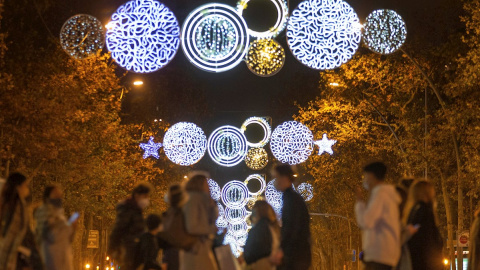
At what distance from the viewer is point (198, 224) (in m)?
11.2

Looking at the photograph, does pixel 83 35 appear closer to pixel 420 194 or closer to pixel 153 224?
pixel 153 224

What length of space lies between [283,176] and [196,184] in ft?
5.79

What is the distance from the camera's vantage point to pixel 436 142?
129ft

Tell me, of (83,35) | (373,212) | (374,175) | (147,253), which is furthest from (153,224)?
(83,35)

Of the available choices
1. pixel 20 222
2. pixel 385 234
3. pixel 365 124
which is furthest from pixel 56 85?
pixel 385 234

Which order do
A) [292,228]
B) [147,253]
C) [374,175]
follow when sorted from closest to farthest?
[374,175] → [292,228] → [147,253]

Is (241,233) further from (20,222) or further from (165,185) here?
(20,222)

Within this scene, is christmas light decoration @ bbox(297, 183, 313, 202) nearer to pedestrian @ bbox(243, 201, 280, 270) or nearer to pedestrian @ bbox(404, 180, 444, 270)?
pedestrian @ bbox(243, 201, 280, 270)

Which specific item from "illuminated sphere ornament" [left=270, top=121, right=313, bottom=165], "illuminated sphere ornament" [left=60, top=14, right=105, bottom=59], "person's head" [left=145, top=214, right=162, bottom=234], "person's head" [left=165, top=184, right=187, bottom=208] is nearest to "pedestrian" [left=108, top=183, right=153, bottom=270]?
"person's head" [left=145, top=214, right=162, bottom=234]

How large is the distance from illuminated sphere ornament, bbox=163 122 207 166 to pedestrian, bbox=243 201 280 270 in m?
19.9

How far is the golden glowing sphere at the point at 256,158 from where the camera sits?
47.0m

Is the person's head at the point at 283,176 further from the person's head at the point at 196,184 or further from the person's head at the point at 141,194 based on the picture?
the person's head at the point at 141,194

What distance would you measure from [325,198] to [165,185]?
37.8 ft

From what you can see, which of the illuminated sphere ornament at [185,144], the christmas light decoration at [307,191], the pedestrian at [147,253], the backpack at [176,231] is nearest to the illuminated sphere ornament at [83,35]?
the pedestrian at [147,253]
